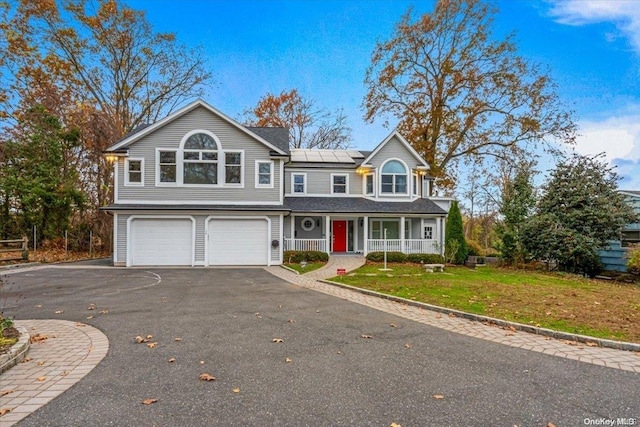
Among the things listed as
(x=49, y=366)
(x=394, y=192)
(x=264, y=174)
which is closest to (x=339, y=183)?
(x=394, y=192)

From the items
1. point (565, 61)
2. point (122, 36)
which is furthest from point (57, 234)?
point (565, 61)

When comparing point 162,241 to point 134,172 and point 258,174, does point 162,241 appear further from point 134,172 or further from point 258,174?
point 258,174

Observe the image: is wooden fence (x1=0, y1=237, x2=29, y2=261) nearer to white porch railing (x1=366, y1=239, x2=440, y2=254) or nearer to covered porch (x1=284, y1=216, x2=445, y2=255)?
covered porch (x1=284, y1=216, x2=445, y2=255)

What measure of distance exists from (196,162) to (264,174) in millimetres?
3549

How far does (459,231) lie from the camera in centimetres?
1891

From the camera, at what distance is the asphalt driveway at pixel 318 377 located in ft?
10.5

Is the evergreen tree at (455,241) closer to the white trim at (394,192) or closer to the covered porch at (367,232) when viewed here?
the covered porch at (367,232)

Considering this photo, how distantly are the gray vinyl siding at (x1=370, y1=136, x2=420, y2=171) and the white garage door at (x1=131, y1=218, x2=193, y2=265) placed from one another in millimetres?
11714

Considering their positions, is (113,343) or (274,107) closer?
(113,343)

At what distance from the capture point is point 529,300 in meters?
8.62

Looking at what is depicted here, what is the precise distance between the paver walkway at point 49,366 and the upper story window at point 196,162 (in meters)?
11.5

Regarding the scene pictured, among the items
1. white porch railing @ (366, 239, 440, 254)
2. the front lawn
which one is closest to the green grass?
the front lawn

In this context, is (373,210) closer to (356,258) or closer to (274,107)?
(356,258)

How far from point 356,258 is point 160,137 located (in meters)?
12.4
